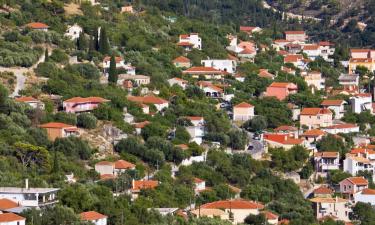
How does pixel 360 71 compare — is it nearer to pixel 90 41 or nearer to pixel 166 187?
pixel 90 41

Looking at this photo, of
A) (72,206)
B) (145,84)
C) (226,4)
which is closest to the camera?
(72,206)

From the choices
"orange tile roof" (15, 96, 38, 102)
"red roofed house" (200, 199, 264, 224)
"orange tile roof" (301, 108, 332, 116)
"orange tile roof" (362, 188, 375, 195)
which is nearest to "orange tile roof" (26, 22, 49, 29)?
"orange tile roof" (15, 96, 38, 102)

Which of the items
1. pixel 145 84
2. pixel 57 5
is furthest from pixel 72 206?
pixel 57 5

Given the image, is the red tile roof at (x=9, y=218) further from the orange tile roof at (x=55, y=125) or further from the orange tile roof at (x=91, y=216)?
the orange tile roof at (x=55, y=125)

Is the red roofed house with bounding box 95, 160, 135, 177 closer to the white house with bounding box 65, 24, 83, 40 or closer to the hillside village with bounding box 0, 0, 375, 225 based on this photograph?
the hillside village with bounding box 0, 0, 375, 225

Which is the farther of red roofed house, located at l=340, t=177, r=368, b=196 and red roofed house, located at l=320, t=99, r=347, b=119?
red roofed house, located at l=320, t=99, r=347, b=119

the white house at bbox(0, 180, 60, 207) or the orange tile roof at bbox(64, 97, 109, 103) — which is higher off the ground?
the white house at bbox(0, 180, 60, 207)

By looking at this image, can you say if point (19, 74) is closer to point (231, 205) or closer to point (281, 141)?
point (281, 141)

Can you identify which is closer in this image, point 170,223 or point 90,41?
point 170,223
